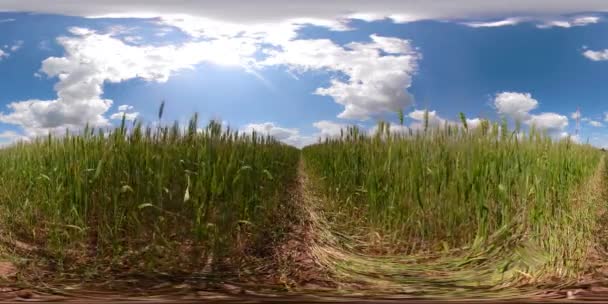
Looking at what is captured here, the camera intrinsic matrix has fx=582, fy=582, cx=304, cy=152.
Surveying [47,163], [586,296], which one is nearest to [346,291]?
[586,296]

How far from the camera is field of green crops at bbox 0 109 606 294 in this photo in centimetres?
485

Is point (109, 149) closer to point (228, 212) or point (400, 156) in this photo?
point (228, 212)

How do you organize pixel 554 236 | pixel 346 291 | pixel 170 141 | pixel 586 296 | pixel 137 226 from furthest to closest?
pixel 170 141 → pixel 137 226 → pixel 554 236 → pixel 346 291 → pixel 586 296

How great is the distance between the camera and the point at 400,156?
23.5 feet

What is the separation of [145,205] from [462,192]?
3.15 metres

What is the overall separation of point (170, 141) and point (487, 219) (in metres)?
3.30

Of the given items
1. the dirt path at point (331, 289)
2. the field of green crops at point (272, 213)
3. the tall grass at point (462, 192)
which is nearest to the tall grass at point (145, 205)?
the field of green crops at point (272, 213)

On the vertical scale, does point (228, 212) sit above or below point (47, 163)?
below

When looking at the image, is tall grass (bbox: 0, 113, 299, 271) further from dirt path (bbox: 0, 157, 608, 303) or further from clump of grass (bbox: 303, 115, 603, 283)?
clump of grass (bbox: 303, 115, 603, 283)

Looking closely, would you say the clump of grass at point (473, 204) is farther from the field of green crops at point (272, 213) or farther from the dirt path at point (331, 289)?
the dirt path at point (331, 289)

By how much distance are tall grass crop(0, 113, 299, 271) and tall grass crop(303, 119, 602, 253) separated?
1665mm

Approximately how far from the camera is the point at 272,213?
6.76m

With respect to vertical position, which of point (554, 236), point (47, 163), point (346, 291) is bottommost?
point (346, 291)

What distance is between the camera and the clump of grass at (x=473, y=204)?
5.02 metres
